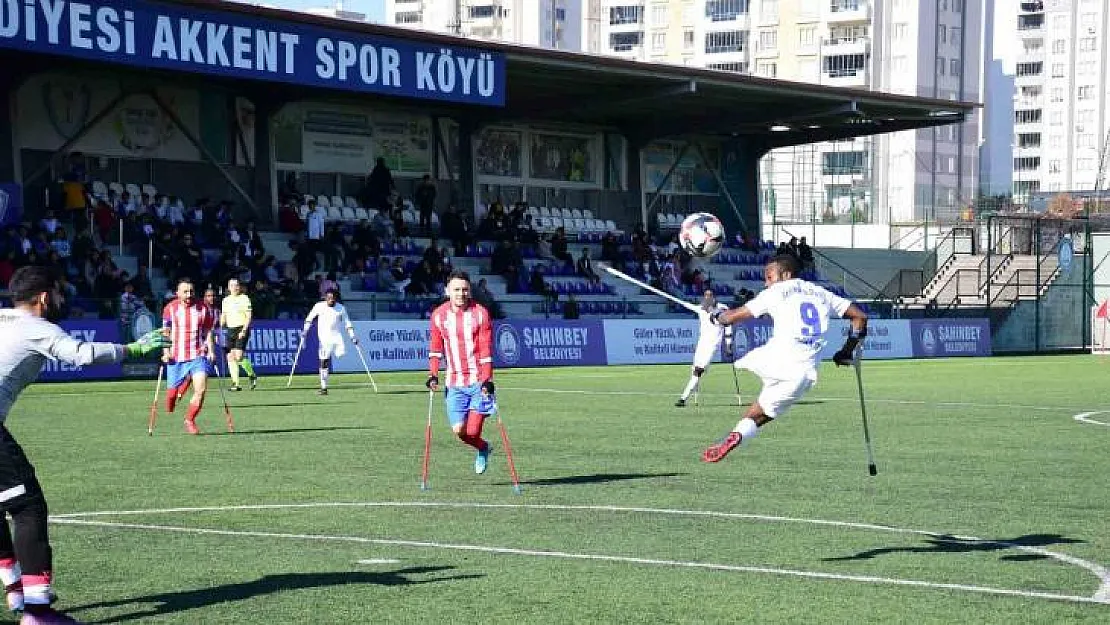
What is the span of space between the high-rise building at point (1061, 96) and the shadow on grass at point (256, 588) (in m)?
141

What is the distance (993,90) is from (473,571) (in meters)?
145

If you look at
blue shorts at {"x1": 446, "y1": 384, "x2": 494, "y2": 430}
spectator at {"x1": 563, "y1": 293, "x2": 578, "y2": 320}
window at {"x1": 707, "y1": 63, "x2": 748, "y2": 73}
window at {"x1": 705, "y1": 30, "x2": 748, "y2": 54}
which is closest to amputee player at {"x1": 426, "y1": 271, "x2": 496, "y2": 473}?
blue shorts at {"x1": 446, "y1": 384, "x2": 494, "y2": 430}

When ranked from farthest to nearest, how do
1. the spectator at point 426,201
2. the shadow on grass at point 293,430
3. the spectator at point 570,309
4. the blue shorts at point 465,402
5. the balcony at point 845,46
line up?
the balcony at point 845,46
the spectator at point 426,201
the spectator at point 570,309
the shadow on grass at point 293,430
the blue shorts at point 465,402

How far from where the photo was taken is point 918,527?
41.4ft

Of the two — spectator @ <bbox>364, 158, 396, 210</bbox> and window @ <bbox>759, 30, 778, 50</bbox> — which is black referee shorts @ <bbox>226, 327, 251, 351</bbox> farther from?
window @ <bbox>759, 30, 778, 50</bbox>

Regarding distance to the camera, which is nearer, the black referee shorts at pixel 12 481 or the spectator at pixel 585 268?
the black referee shorts at pixel 12 481

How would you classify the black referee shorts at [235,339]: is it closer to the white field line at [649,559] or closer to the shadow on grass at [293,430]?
the shadow on grass at [293,430]

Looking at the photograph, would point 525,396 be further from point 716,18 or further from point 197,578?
point 716,18

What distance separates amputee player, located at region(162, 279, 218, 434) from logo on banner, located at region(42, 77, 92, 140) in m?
21.8

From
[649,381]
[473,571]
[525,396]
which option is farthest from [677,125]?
[473,571]

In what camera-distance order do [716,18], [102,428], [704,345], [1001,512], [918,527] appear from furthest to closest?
[716,18] < [704,345] < [102,428] < [1001,512] < [918,527]

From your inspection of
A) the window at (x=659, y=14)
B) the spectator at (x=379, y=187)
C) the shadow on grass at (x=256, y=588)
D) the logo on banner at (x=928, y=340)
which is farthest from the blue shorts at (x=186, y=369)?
the window at (x=659, y=14)

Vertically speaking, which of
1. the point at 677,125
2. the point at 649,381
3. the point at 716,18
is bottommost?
the point at 649,381

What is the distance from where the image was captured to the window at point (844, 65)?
123188 millimetres
